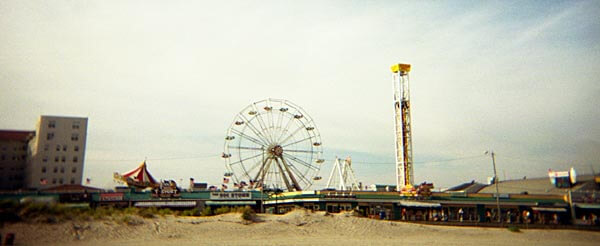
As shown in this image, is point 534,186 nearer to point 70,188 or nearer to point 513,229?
point 513,229

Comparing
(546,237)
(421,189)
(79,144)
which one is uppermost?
(79,144)

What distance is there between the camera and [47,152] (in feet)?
142

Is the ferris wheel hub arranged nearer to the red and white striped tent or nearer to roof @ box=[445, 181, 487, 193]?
the red and white striped tent

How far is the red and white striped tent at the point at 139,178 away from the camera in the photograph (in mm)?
53531

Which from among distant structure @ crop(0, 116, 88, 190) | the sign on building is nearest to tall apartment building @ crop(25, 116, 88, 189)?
distant structure @ crop(0, 116, 88, 190)

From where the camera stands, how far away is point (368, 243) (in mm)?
37969

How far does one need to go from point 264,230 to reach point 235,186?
18.9m

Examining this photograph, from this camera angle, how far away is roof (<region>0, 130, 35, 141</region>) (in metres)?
40.7

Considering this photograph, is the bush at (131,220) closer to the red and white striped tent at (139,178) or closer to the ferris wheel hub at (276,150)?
the red and white striped tent at (139,178)

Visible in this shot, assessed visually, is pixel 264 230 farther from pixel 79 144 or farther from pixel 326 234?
pixel 79 144

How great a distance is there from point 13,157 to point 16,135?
1.98 m

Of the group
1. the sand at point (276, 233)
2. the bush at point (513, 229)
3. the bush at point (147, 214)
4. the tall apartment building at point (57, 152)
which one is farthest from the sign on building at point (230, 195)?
the bush at point (513, 229)

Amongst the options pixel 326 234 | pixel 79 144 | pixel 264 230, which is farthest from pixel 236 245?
pixel 79 144

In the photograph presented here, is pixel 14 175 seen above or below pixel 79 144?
below
